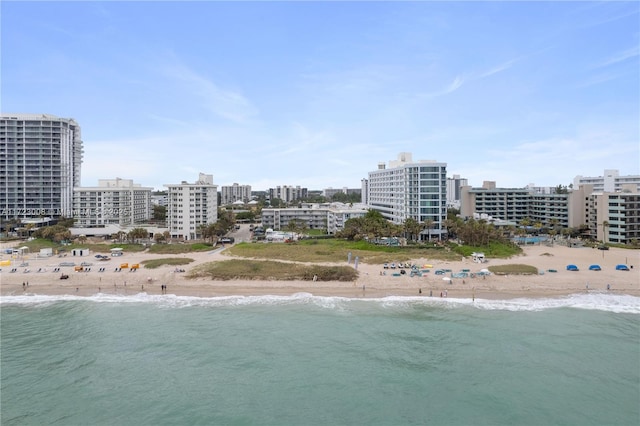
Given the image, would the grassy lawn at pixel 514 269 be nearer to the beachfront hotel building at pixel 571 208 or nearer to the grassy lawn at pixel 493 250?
the grassy lawn at pixel 493 250

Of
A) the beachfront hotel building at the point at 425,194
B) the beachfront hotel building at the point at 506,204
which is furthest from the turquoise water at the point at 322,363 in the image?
the beachfront hotel building at the point at 506,204

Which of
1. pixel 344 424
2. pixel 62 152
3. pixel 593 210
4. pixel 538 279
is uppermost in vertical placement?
pixel 62 152

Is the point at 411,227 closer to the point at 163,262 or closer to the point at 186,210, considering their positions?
the point at 163,262

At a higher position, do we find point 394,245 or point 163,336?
point 394,245

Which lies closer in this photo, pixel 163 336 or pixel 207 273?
pixel 163 336

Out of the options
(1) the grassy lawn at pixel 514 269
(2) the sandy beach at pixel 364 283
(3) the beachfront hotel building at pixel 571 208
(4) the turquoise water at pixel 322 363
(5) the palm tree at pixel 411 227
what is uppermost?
(3) the beachfront hotel building at pixel 571 208

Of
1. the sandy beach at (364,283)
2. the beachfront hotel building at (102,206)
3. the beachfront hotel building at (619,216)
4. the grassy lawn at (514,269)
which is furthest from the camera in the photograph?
the beachfront hotel building at (102,206)

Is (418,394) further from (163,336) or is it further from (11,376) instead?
(11,376)

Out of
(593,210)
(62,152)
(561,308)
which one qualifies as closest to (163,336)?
(561,308)
